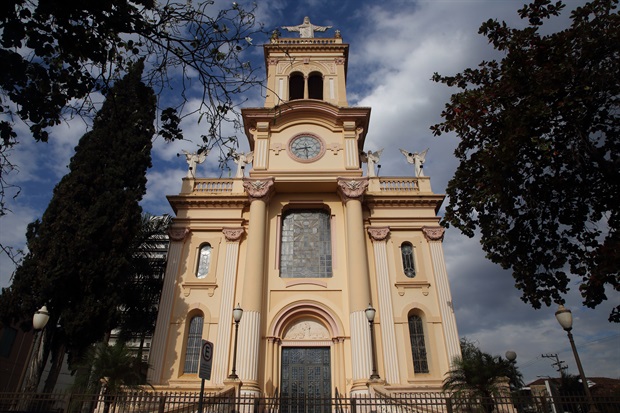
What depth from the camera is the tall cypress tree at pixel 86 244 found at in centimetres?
1519

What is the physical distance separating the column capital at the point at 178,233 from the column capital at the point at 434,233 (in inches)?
440

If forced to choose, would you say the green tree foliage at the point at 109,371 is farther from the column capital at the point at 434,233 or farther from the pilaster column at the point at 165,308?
the column capital at the point at 434,233

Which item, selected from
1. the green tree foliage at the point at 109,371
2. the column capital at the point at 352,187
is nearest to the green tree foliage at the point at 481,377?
the column capital at the point at 352,187

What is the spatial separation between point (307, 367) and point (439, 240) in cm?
822

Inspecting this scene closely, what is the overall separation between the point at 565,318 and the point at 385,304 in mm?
7976

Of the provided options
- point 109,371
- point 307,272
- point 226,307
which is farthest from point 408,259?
point 109,371

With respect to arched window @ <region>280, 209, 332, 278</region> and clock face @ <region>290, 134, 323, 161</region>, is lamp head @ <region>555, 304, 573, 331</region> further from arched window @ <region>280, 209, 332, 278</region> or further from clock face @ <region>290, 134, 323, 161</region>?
clock face @ <region>290, 134, 323, 161</region>

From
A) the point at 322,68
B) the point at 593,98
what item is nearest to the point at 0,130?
the point at 593,98

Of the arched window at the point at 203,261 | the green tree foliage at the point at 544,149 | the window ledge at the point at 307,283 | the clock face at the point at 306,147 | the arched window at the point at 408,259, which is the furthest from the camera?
the clock face at the point at 306,147

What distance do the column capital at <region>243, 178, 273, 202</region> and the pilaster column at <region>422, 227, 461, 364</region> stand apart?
747 cm

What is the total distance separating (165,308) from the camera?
1798cm

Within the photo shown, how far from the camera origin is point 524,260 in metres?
11.8

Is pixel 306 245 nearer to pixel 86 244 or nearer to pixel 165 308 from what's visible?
pixel 165 308

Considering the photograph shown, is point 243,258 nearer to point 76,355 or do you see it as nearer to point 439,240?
point 76,355
